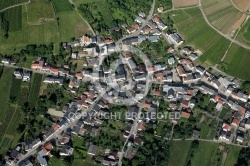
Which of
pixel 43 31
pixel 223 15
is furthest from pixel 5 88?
pixel 223 15

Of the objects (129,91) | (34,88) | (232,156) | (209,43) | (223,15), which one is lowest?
(232,156)

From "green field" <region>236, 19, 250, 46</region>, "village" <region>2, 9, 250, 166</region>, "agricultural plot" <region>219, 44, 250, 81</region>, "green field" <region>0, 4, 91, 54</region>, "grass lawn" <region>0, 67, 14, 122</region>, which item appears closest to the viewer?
"village" <region>2, 9, 250, 166</region>

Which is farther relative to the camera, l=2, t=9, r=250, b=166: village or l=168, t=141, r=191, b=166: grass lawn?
l=2, t=9, r=250, b=166: village

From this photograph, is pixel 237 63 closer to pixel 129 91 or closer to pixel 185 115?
pixel 185 115

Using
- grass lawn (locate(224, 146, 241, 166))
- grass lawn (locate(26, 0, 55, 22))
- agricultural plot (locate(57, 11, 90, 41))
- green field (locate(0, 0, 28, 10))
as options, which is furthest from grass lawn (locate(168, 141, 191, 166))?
green field (locate(0, 0, 28, 10))

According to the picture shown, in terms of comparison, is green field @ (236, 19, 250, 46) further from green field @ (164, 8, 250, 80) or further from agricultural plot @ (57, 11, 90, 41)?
agricultural plot @ (57, 11, 90, 41)

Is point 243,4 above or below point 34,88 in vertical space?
above
